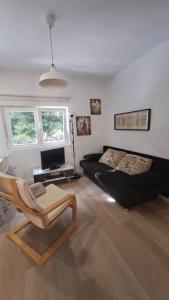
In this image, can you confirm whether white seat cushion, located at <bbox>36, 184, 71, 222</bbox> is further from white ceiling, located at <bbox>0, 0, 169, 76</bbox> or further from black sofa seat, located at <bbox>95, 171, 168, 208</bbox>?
white ceiling, located at <bbox>0, 0, 169, 76</bbox>

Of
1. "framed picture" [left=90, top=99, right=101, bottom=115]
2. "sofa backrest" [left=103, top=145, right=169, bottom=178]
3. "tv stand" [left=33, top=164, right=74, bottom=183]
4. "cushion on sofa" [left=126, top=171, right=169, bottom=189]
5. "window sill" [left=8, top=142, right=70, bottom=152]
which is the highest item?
"framed picture" [left=90, top=99, right=101, bottom=115]

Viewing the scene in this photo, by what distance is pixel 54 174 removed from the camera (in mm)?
3281

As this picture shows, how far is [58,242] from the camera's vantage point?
1.64 metres

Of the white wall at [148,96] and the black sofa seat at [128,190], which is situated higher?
the white wall at [148,96]

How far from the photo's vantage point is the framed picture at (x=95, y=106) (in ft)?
12.4

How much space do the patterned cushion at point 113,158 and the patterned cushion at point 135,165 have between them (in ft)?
0.77

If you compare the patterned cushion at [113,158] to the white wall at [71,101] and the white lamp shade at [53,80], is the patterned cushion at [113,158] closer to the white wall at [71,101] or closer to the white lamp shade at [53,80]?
the white wall at [71,101]

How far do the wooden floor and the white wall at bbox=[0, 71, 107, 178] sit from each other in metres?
1.47

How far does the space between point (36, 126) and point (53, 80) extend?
5.53 ft

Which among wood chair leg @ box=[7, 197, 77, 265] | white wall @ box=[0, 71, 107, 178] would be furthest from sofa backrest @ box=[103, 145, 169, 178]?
white wall @ box=[0, 71, 107, 178]

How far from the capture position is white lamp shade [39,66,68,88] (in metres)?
1.60

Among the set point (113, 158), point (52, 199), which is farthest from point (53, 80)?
point (113, 158)

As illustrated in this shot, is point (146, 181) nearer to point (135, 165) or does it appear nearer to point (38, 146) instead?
point (135, 165)

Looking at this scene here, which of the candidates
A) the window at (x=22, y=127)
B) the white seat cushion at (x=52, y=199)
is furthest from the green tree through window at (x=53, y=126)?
the white seat cushion at (x=52, y=199)
